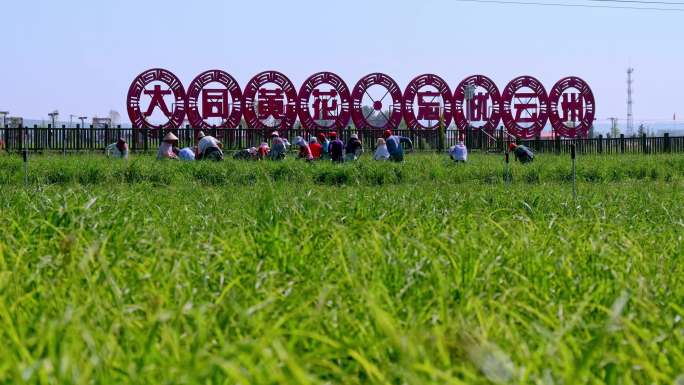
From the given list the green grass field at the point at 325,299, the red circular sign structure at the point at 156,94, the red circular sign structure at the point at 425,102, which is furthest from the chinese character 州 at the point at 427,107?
the green grass field at the point at 325,299

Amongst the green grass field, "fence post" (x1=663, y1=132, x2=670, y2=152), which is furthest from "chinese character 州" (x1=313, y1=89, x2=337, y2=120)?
the green grass field

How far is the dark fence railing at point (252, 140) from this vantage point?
31469 millimetres

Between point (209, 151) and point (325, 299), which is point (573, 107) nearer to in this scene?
point (209, 151)

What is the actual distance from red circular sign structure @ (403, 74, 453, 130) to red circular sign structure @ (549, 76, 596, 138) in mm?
3988

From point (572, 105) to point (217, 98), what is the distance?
13.5 metres

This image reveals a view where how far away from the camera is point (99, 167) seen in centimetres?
1769

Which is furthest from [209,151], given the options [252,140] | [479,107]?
[479,107]

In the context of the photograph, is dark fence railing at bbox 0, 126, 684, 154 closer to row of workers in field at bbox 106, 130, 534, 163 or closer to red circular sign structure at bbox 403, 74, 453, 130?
red circular sign structure at bbox 403, 74, 453, 130

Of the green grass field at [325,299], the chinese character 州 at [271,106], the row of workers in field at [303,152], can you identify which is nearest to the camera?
the green grass field at [325,299]

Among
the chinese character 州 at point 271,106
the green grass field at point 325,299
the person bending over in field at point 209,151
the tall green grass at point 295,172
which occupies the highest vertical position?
the chinese character 州 at point 271,106

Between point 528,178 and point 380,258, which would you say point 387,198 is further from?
point 528,178

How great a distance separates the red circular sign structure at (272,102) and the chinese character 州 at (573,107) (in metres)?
10.6

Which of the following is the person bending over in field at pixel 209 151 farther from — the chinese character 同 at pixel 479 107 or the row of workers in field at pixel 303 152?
the chinese character 同 at pixel 479 107

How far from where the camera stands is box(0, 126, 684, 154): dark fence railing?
103 ft
